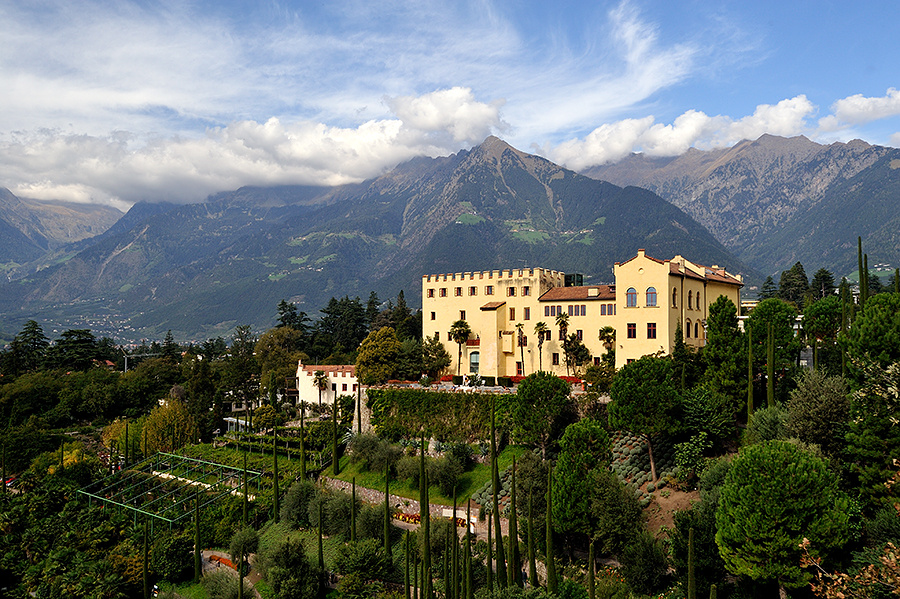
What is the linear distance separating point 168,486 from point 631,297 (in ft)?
146

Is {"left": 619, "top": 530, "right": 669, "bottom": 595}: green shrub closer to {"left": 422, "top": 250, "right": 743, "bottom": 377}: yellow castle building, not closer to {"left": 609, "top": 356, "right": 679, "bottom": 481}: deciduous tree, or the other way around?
{"left": 609, "top": 356, "right": 679, "bottom": 481}: deciduous tree

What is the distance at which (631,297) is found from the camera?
51094mm

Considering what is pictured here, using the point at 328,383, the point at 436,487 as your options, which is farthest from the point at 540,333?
the point at 328,383

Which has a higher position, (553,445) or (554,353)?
(554,353)

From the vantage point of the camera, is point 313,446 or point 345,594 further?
point 313,446

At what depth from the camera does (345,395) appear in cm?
5862

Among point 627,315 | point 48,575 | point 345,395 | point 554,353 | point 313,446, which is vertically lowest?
point 48,575

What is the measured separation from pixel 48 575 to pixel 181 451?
2187cm

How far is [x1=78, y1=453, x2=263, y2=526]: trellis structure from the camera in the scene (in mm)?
46287

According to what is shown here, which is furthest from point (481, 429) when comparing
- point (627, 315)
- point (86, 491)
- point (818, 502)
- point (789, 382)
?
point (86, 491)

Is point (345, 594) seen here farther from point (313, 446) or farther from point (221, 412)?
point (221, 412)

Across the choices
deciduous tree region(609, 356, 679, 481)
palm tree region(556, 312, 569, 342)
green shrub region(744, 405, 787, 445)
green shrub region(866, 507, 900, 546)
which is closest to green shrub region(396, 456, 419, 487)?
deciduous tree region(609, 356, 679, 481)

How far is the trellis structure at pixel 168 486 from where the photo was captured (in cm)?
4629

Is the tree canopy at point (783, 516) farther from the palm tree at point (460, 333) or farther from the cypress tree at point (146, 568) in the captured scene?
the palm tree at point (460, 333)
